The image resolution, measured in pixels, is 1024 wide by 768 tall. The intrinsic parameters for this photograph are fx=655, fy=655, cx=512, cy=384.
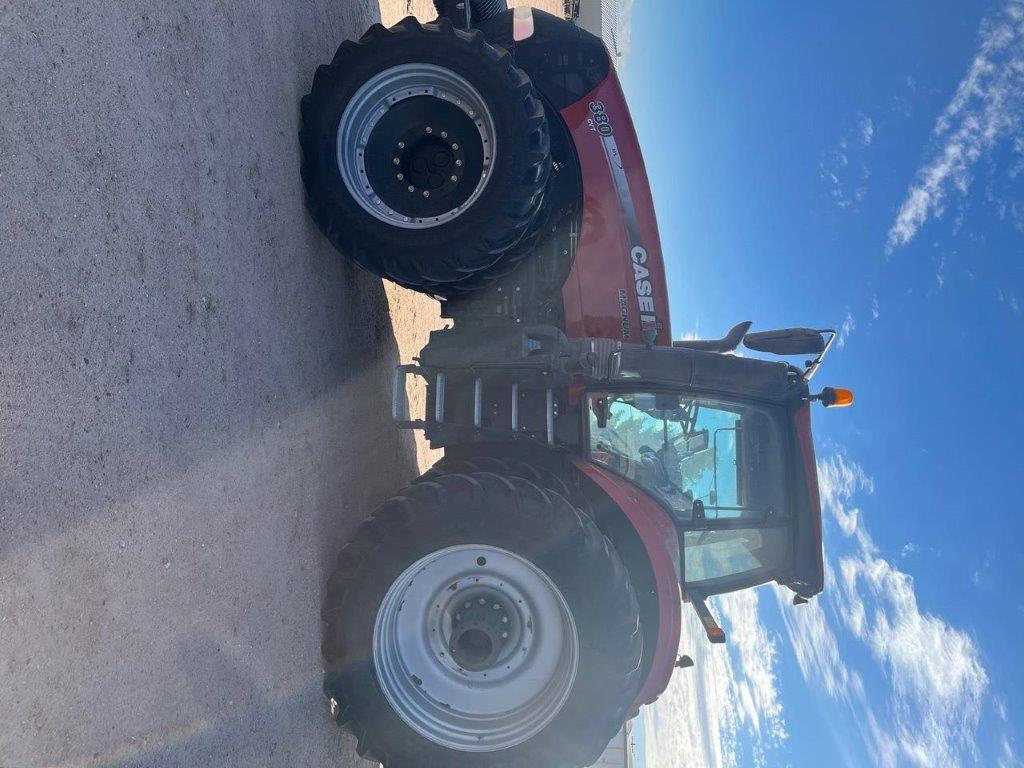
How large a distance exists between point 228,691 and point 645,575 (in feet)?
5.83

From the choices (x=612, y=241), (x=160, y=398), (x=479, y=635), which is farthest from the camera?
(x=612, y=241)

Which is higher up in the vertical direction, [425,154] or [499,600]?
[425,154]

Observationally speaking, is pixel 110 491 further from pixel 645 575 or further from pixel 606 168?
pixel 606 168

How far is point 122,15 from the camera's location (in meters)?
2.26

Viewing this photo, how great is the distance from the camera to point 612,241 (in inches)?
139

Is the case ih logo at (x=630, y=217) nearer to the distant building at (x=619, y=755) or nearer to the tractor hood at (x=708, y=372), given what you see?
the tractor hood at (x=708, y=372)

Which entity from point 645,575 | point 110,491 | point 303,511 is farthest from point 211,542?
point 645,575

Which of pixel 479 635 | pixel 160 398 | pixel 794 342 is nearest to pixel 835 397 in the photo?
pixel 794 342

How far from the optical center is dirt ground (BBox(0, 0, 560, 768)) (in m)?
1.83

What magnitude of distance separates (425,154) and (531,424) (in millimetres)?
1530

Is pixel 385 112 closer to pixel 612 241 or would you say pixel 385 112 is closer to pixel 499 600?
pixel 612 241

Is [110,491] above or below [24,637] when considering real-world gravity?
above

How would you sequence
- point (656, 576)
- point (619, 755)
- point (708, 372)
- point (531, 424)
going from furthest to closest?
point (619, 755)
point (531, 424)
point (708, 372)
point (656, 576)

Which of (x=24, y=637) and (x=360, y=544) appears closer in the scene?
(x=24, y=637)
